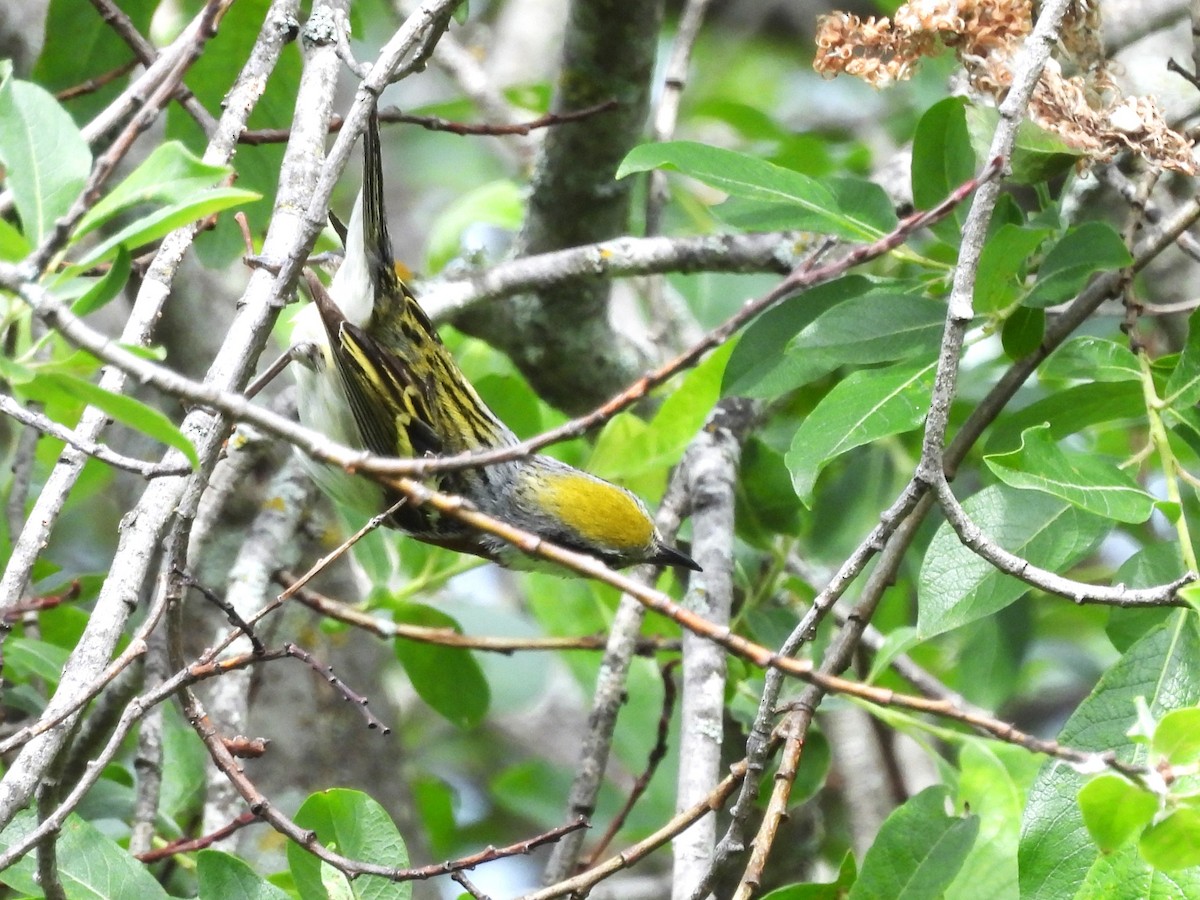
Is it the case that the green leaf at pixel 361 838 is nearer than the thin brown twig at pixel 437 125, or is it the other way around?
the green leaf at pixel 361 838

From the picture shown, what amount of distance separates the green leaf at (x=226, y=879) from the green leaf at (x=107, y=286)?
40.2 inches

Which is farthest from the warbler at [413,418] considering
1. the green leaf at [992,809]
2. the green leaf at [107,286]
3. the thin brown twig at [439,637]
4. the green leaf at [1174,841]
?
the green leaf at [1174,841]

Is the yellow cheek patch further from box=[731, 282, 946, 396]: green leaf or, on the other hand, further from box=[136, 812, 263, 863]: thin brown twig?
box=[136, 812, 263, 863]: thin brown twig

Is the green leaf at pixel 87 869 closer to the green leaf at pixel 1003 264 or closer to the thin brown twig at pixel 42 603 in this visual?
the thin brown twig at pixel 42 603

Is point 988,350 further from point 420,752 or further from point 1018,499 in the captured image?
point 420,752

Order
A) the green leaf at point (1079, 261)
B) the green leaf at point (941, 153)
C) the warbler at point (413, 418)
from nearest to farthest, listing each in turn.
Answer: the green leaf at point (1079, 261)
the green leaf at point (941, 153)
the warbler at point (413, 418)

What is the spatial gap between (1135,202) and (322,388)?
89.4 inches

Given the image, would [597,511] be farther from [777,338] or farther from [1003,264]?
[1003,264]

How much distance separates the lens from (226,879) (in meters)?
2.22

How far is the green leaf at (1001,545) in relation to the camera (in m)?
2.27

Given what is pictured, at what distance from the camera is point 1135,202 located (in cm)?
275

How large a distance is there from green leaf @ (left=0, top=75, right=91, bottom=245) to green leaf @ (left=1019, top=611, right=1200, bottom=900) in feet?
5.44

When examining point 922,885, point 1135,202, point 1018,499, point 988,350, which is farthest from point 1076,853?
point 988,350

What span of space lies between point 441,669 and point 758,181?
177cm
